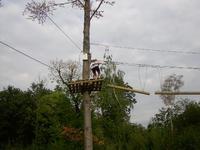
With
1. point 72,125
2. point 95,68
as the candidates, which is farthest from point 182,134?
point 95,68

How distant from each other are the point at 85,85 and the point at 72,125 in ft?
87.2

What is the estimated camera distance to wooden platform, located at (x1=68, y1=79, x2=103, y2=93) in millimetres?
13523

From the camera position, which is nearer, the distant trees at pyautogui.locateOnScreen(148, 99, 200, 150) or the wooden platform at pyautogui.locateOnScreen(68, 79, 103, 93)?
the wooden platform at pyautogui.locateOnScreen(68, 79, 103, 93)

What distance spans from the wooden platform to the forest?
69.1 ft

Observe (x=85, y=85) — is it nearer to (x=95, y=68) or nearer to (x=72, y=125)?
(x=95, y=68)

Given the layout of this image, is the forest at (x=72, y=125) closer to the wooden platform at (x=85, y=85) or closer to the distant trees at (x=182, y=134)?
the distant trees at (x=182, y=134)

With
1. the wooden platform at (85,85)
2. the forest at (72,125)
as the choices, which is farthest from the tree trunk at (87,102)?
the forest at (72,125)

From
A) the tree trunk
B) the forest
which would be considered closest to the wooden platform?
the tree trunk

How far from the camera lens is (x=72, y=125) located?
39.9 m

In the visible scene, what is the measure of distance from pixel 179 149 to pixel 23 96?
16709 mm

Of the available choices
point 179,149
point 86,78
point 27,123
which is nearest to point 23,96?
point 27,123

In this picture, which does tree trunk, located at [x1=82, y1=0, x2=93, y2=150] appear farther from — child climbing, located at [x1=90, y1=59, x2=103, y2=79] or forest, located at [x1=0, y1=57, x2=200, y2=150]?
forest, located at [x1=0, y1=57, x2=200, y2=150]

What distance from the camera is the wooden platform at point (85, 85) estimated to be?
1352 cm

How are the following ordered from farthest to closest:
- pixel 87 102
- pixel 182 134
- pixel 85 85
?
pixel 182 134 → pixel 87 102 → pixel 85 85
